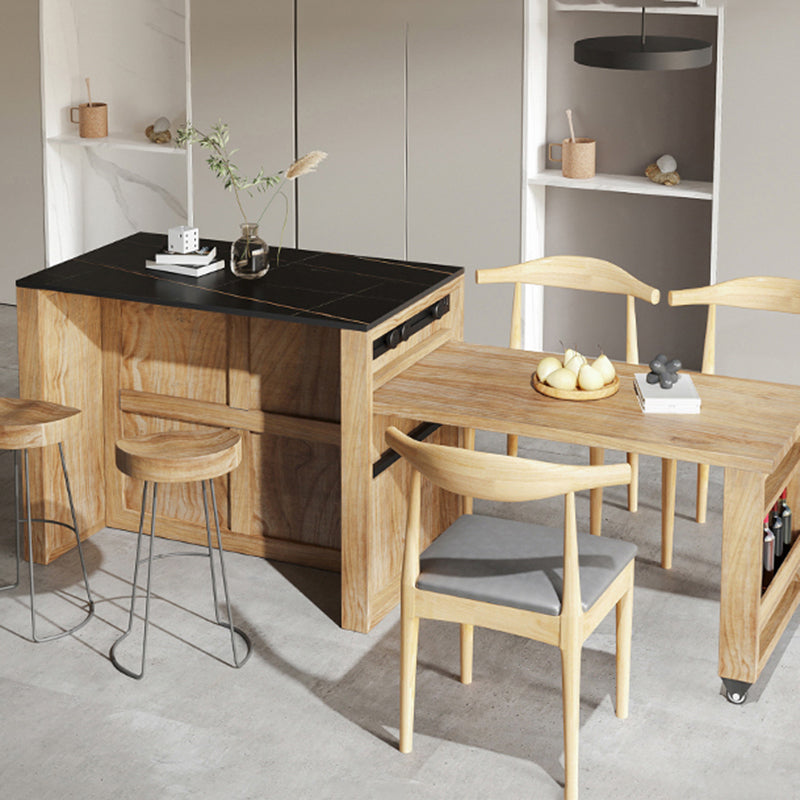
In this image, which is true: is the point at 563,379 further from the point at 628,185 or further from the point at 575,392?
the point at 628,185

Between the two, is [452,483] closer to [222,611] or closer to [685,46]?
[222,611]

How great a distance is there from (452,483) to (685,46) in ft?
6.05

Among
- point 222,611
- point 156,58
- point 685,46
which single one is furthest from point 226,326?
point 156,58

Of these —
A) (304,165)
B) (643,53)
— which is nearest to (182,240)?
(304,165)

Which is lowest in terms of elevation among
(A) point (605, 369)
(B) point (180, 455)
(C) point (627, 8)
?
(B) point (180, 455)

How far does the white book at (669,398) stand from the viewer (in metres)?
3.57

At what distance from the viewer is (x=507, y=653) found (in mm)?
3828

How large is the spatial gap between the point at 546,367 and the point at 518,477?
0.89m

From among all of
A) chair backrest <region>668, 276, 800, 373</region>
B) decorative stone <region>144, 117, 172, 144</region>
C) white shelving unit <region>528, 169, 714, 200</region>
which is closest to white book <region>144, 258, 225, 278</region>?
chair backrest <region>668, 276, 800, 373</region>

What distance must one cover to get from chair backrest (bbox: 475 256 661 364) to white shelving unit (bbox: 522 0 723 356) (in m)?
1.39

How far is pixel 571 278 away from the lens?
4582 mm

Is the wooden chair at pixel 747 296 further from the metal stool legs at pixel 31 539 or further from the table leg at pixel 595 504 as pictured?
the metal stool legs at pixel 31 539

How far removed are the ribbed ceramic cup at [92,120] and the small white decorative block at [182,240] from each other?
3.01 m

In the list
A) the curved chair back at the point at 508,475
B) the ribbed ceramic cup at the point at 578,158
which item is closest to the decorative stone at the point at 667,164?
the ribbed ceramic cup at the point at 578,158
